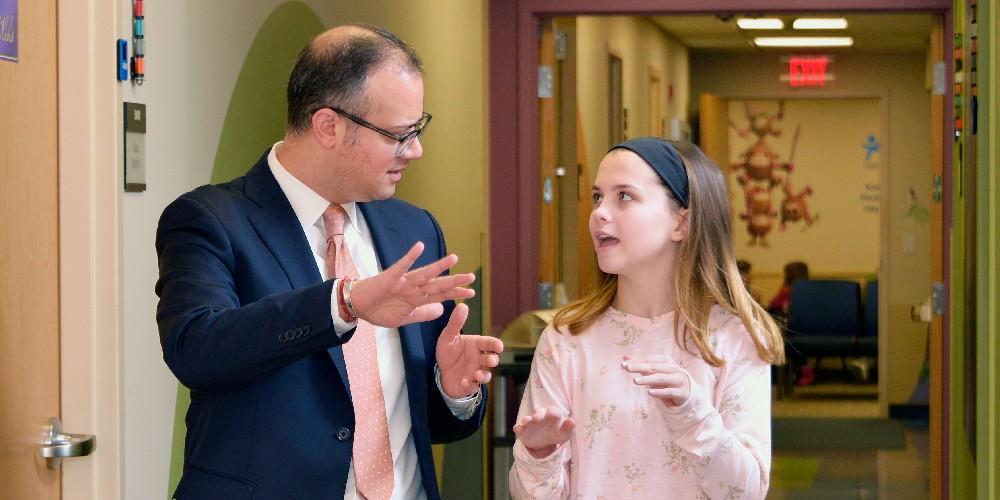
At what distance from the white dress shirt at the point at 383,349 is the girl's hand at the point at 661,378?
0.30 metres

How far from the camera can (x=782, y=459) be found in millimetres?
8039

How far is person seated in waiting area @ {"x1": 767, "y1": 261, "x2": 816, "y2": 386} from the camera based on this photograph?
11055 mm

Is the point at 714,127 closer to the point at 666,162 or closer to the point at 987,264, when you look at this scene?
the point at 987,264

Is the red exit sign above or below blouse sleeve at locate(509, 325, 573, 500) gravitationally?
above

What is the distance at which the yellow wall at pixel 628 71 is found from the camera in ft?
21.1

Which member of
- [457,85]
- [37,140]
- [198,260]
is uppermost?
[457,85]

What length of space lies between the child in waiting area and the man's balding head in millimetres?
433

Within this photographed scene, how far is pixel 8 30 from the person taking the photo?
6.35ft

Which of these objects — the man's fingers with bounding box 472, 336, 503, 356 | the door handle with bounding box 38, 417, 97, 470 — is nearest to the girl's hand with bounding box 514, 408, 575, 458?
the man's fingers with bounding box 472, 336, 503, 356

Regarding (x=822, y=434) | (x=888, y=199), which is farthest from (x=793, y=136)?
(x=822, y=434)

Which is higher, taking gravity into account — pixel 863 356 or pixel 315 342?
pixel 315 342

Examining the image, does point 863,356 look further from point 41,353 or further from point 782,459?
point 41,353

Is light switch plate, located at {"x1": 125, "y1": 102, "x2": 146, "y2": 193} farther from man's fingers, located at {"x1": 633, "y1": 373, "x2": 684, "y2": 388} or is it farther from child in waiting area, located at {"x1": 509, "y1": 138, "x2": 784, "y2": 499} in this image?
man's fingers, located at {"x1": 633, "y1": 373, "x2": 684, "y2": 388}

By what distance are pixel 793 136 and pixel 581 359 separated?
11.1 meters
